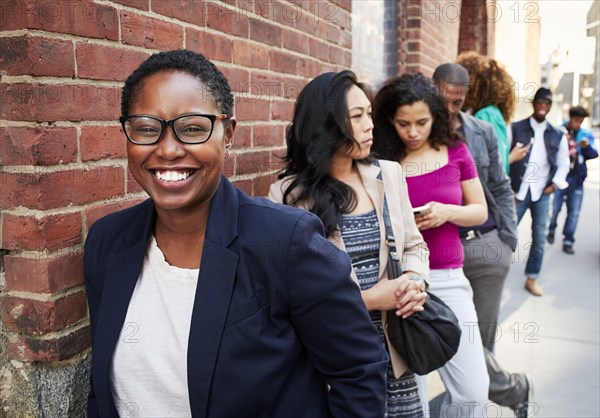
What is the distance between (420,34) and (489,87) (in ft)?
4.34

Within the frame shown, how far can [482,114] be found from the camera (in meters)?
4.20

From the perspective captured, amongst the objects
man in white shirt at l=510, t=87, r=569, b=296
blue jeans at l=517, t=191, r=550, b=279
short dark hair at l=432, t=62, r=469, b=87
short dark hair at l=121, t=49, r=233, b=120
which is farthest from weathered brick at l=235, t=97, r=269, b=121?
blue jeans at l=517, t=191, r=550, b=279

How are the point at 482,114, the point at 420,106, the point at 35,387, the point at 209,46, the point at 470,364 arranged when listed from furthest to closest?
the point at 482,114, the point at 420,106, the point at 470,364, the point at 209,46, the point at 35,387

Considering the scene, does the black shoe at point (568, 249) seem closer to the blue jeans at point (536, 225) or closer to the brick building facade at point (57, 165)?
the blue jeans at point (536, 225)

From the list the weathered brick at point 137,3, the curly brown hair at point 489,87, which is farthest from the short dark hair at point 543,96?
the weathered brick at point 137,3

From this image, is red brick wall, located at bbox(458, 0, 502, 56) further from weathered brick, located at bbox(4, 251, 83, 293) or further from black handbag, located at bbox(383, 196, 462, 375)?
weathered brick, located at bbox(4, 251, 83, 293)

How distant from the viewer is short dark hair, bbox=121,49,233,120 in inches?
59.9

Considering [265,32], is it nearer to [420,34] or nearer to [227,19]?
[227,19]

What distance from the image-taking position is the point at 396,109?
2.98 metres

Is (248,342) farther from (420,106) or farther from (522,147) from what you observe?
(522,147)

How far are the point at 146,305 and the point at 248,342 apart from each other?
0.31 m

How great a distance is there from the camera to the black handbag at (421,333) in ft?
7.77

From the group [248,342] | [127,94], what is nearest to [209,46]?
[127,94]

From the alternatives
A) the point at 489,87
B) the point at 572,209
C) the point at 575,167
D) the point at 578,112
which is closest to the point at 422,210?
the point at 489,87
